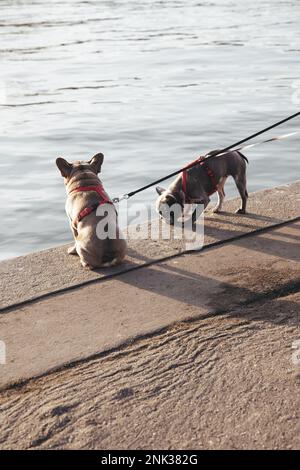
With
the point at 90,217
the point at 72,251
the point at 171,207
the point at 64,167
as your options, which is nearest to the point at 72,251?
the point at 72,251

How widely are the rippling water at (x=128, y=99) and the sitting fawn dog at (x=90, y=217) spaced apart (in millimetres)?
1923

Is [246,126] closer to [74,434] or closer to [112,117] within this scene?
[112,117]

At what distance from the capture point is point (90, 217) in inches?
263

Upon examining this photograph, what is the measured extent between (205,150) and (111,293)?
23.1 ft

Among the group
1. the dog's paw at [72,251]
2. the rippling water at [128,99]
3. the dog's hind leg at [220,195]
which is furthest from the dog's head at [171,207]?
the rippling water at [128,99]

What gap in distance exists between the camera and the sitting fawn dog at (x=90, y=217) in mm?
6414

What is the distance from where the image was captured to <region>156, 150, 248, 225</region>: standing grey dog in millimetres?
7570

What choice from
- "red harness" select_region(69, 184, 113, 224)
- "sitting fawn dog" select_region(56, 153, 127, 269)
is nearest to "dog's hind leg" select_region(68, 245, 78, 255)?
"sitting fawn dog" select_region(56, 153, 127, 269)

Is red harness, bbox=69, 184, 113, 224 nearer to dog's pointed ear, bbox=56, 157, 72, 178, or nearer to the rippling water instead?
dog's pointed ear, bbox=56, 157, 72, 178

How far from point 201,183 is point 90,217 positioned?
149 cm

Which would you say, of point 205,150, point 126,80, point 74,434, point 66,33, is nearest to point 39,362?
point 74,434

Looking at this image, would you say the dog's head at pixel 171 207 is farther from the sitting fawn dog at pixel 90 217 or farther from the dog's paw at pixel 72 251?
the dog's paw at pixel 72 251

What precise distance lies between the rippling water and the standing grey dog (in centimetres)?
207

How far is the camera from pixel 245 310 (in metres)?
5.52
